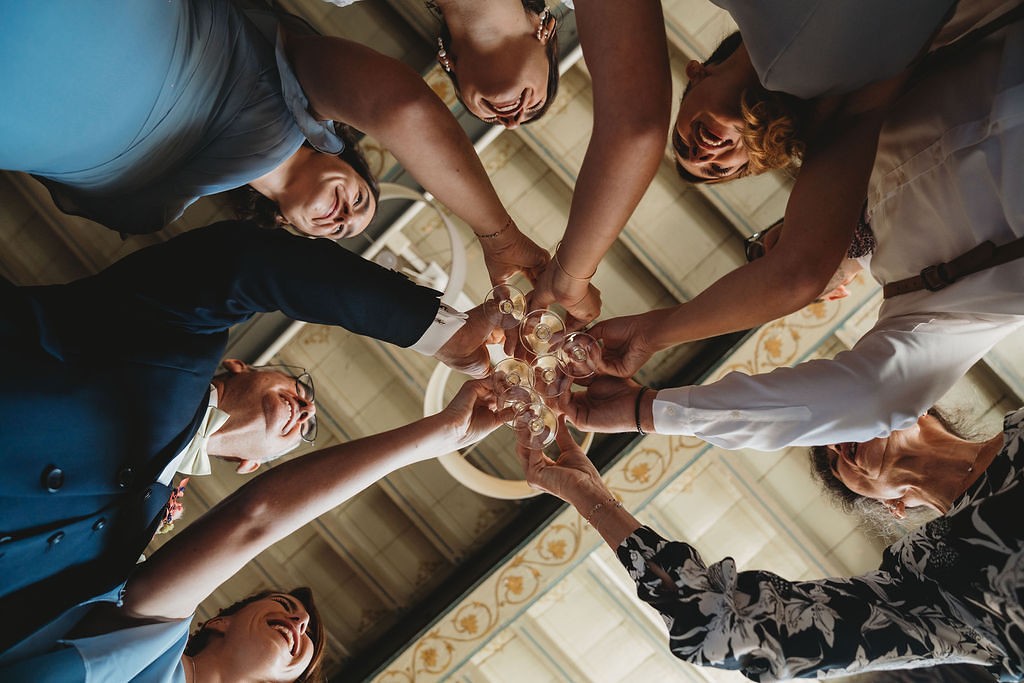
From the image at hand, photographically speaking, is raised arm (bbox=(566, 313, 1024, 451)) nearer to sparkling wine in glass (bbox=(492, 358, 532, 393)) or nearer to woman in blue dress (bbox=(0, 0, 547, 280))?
sparkling wine in glass (bbox=(492, 358, 532, 393))

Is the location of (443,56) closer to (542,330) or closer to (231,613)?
(542,330)

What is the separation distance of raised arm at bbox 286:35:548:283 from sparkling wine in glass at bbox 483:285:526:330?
270mm

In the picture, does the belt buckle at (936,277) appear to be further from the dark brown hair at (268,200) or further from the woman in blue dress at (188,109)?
the dark brown hair at (268,200)

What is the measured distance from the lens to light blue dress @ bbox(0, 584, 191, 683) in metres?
1.39

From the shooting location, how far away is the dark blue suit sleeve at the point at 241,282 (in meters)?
1.57

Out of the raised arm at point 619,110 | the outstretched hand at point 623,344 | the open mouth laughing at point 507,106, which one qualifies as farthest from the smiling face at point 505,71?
the outstretched hand at point 623,344

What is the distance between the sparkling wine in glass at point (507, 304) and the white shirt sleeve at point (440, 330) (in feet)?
0.44

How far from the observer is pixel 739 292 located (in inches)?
74.4

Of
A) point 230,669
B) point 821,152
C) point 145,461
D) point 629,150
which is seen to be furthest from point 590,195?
point 230,669

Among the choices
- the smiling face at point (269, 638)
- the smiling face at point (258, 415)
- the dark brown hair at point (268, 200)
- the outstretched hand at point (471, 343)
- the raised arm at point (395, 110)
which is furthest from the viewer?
the dark brown hair at point (268, 200)

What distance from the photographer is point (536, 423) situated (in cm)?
193

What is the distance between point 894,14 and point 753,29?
25 cm

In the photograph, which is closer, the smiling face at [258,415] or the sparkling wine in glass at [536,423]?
the sparkling wine in glass at [536,423]

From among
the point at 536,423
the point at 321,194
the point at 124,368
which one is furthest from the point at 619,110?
the point at 321,194
